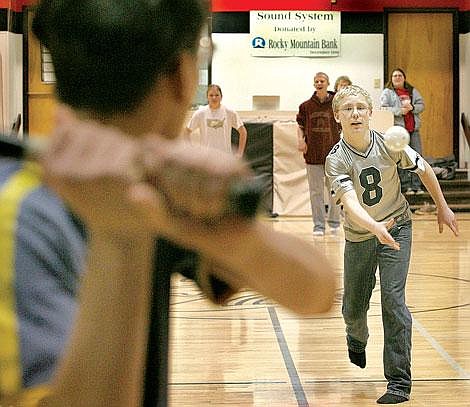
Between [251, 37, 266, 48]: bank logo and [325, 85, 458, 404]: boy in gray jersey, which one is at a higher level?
[251, 37, 266, 48]: bank logo

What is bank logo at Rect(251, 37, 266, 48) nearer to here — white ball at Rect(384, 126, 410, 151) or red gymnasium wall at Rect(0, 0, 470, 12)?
red gymnasium wall at Rect(0, 0, 470, 12)

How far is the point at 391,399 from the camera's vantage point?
4898mm

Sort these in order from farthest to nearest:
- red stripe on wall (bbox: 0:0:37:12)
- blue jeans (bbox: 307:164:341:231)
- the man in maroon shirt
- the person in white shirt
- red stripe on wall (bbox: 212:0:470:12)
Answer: red stripe on wall (bbox: 0:0:37:12)
red stripe on wall (bbox: 212:0:470:12)
the person in white shirt
blue jeans (bbox: 307:164:341:231)
the man in maroon shirt

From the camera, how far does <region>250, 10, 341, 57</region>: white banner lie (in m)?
18.2

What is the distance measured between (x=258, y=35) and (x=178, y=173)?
17.9 metres

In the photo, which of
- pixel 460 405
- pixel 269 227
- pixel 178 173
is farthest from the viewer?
pixel 460 405

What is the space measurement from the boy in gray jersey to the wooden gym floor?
1.00 ft

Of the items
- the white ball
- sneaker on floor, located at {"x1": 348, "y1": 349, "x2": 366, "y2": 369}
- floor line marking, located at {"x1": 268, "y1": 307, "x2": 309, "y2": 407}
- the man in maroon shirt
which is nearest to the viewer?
the white ball

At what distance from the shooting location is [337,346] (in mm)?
6152

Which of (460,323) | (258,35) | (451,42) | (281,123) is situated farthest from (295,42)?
(460,323)

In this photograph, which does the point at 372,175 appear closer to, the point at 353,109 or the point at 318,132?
the point at 353,109

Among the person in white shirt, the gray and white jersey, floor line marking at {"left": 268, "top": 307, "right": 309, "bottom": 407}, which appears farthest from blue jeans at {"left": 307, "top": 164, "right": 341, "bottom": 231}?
the gray and white jersey

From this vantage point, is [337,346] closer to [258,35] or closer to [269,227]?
[269,227]

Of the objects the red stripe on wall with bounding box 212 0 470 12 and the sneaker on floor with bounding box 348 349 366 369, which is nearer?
the sneaker on floor with bounding box 348 349 366 369
